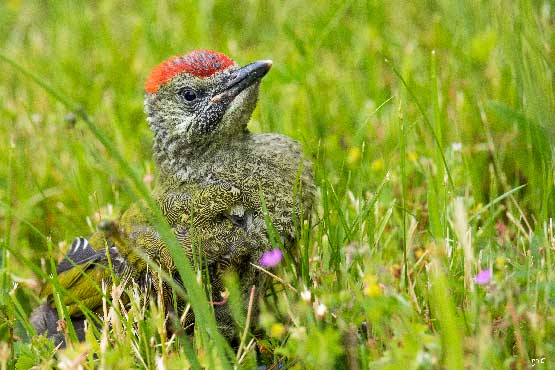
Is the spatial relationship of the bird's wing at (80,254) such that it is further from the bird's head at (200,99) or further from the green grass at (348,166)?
the bird's head at (200,99)

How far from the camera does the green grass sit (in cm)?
247

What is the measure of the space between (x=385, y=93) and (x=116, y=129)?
1645mm

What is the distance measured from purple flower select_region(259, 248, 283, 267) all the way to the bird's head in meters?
0.62

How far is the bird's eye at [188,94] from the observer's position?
366 centimetres

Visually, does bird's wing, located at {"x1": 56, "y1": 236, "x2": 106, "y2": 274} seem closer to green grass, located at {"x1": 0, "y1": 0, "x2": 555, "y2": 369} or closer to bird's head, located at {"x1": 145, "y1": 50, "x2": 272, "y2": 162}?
green grass, located at {"x1": 0, "y1": 0, "x2": 555, "y2": 369}

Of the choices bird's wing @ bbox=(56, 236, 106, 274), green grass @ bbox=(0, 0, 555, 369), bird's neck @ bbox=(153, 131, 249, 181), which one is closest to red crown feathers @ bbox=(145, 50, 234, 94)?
bird's neck @ bbox=(153, 131, 249, 181)

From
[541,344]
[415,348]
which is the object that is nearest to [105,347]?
[415,348]

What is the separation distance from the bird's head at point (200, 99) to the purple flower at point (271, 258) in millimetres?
622

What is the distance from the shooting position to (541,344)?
2252 millimetres

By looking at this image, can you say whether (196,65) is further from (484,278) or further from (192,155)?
(484,278)

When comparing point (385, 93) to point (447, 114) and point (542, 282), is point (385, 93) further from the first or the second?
point (542, 282)

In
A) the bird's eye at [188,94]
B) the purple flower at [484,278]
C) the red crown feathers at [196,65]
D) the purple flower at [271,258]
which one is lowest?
the purple flower at [484,278]

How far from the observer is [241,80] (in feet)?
11.7

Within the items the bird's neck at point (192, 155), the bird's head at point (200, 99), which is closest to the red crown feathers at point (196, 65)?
the bird's head at point (200, 99)
